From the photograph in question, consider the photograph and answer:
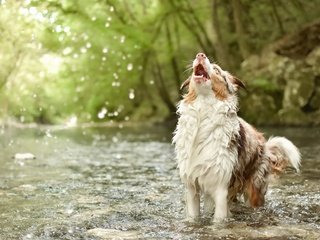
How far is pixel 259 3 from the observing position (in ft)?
92.9

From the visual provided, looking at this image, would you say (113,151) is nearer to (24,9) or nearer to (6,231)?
(24,9)

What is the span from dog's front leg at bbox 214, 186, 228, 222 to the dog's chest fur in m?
0.11

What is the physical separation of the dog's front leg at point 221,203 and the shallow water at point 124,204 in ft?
0.38

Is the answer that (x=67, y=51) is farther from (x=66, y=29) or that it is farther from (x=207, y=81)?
(x=207, y=81)

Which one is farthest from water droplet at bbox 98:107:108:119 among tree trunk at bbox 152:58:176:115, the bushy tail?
the bushy tail

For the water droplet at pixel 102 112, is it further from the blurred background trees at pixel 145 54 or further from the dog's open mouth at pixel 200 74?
the dog's open mouth at pixel 200 74

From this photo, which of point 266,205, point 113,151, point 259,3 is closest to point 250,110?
point 259,3

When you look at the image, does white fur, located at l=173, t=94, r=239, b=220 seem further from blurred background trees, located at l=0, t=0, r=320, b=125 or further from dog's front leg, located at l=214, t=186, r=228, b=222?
blurred background trees, located at l=0, t=0, r=320, b=125

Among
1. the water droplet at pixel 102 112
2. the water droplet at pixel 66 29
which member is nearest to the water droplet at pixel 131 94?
the water droplet at pixel 102 112

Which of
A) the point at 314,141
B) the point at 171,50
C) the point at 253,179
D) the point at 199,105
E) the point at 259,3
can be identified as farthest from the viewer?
the point at 171,50

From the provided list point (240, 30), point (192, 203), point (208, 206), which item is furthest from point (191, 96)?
point (240, 30)

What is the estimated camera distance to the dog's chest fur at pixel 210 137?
5.69 metres

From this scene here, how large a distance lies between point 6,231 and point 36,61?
851 inches

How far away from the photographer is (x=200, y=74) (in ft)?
18.4
